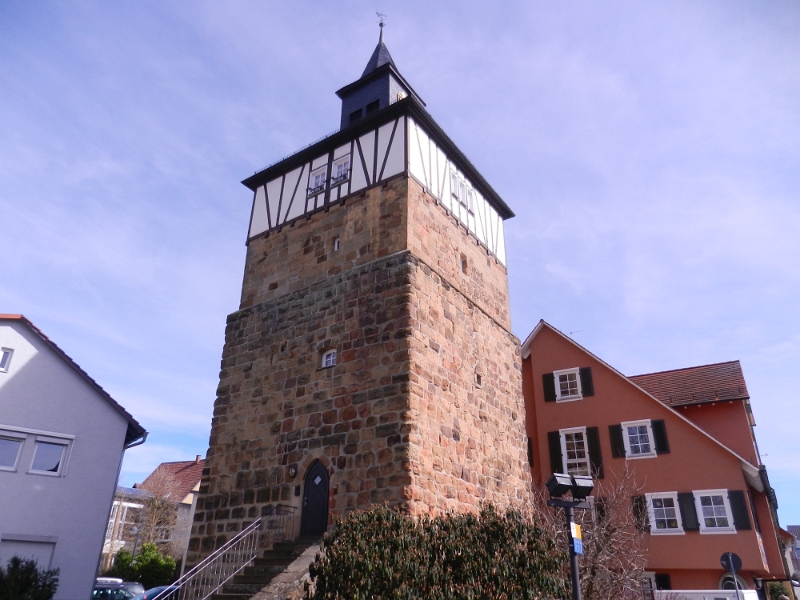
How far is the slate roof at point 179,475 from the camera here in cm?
3256

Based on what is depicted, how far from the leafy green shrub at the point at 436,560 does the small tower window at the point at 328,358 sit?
389 centimetres

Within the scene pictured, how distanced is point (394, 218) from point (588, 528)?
23.9 feet

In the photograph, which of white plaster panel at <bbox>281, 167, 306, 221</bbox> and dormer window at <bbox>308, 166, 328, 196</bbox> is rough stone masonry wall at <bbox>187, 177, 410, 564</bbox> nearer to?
white plaster panel at <bbox>281, 167, 306, 221</bbox>

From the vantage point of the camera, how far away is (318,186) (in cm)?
1390

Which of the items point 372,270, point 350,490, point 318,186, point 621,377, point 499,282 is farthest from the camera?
point 621,377

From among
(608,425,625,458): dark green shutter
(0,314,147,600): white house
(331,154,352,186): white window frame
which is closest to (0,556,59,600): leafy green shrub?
(0,314,147,600): white house

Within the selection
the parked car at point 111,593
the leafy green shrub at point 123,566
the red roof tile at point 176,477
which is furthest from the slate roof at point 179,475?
the parked car at point 111,593

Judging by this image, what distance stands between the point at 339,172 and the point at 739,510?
11.9 meters

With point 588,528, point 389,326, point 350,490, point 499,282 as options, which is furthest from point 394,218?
point 588,528

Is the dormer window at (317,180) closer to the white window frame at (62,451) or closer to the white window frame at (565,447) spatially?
the white window frame at (62,451)

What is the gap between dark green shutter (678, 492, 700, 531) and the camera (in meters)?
14.2

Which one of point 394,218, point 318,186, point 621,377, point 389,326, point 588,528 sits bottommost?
point 588,528

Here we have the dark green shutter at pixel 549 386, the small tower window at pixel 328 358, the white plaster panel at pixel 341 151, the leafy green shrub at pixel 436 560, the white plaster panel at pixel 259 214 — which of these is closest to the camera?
the leafy green shrub at pixel 436 560

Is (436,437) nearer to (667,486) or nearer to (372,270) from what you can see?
(372,270)
